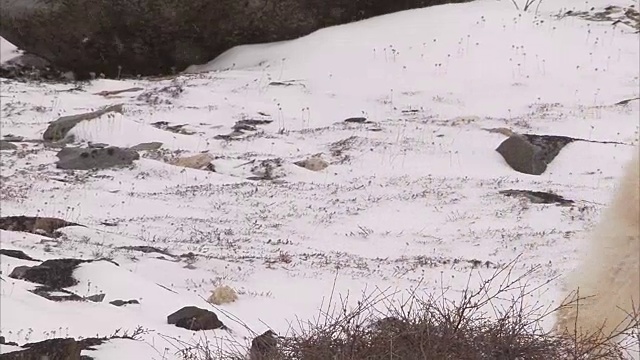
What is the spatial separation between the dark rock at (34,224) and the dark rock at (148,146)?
133 inches

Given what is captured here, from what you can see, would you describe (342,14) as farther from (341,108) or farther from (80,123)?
(80,123)

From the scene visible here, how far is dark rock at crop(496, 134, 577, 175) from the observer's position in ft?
33.9

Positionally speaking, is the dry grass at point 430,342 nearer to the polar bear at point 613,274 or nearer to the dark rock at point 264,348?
the dark rock at point 264,348

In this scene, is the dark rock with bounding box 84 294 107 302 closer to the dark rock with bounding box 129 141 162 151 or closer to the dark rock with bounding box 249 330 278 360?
the dark rock with bounding box 249 330 278 360

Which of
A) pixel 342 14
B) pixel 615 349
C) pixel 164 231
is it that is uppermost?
pixel 342 14

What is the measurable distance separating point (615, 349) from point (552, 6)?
1554 centimetres

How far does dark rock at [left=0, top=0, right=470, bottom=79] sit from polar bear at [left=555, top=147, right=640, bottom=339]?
41.9ft

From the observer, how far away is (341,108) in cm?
1352

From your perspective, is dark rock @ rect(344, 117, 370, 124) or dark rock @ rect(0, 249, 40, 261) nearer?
dark rock @ rect(0, 249, 40, 261)

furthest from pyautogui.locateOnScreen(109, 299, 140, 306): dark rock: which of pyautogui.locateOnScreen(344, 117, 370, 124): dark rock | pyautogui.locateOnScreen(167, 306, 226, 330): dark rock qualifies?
pyautogui.locateOnScreen(344, 117, 370, 124): dark rock

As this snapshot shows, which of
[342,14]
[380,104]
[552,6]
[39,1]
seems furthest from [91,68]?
[552,6]

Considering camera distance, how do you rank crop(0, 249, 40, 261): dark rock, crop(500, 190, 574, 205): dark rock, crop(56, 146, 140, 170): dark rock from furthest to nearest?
crop(56, 146, 140, 170): dark rock < crop(500, 190, 574, 205): dark rock < crop(0, 249, 40, 261): dark rock

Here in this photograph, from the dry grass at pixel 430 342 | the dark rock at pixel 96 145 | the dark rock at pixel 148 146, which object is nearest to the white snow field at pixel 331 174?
the dark rock at pixel 148 146

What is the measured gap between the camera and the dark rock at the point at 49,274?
231 inches
